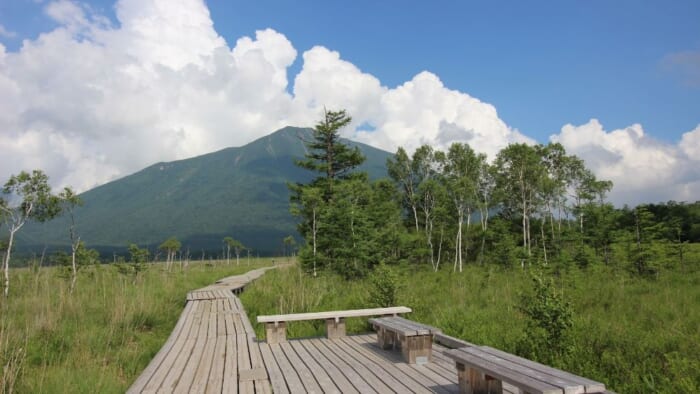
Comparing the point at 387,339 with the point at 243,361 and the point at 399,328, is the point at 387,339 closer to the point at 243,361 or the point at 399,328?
the point at 399,328

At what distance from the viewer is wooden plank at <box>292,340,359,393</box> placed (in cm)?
482

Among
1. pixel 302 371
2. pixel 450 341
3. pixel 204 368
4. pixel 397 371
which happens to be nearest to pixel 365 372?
pixel 397 371

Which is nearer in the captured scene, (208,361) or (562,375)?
(562,375)

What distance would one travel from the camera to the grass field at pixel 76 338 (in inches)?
206

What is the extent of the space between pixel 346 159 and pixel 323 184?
215 cm

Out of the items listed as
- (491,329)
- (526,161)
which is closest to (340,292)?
(491,329)

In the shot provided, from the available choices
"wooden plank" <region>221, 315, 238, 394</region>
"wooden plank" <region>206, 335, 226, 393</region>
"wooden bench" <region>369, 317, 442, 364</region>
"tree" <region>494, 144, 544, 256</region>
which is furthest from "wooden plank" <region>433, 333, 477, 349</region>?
"tree" <region>494, 144, 544, 256</region>

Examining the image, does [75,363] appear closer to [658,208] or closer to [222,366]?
[222,366]

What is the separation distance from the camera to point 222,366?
230 inches

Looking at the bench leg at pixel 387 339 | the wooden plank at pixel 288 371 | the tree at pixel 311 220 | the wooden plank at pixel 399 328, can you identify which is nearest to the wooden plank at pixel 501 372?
the wooden plank at pixel 399 328

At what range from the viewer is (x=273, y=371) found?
5586 mm

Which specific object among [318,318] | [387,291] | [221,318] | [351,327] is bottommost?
[221,318]

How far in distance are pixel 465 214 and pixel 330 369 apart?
104 feet

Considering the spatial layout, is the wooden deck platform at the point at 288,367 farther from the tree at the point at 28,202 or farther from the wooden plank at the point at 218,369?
the tree at the point at 28,202
